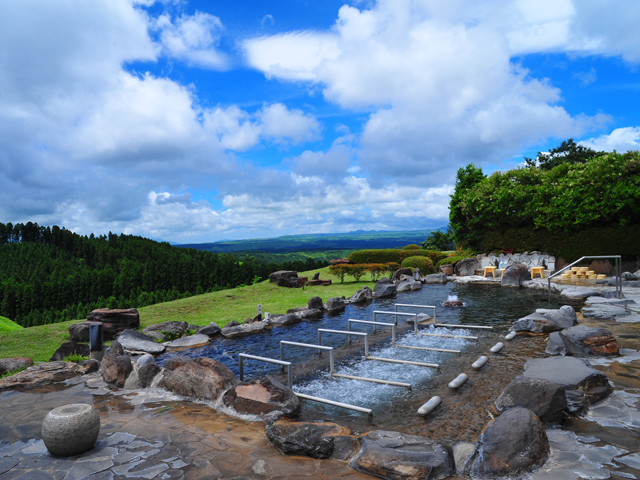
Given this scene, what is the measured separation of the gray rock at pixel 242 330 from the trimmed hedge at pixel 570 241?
63.5ft

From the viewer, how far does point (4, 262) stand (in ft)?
96.7

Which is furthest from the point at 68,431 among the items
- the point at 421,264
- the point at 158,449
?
the point at 421,264

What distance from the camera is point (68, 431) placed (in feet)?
13.7

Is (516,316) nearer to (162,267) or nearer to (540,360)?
(540,360)

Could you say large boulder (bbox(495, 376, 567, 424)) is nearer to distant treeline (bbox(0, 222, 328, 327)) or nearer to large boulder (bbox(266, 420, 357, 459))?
large boulder (bbox(266, 420, 357, 459))

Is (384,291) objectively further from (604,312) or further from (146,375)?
(146,375)

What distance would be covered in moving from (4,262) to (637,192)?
43.5m

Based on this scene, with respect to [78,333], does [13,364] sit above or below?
below

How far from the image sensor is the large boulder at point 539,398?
4711 millimetres

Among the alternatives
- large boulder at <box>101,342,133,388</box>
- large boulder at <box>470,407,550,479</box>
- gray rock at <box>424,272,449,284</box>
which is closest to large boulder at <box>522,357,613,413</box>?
large boulder at <box>470,407,550,479</box>

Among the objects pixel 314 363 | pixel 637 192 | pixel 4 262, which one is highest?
pixel 637 192

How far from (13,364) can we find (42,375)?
58.5 inches

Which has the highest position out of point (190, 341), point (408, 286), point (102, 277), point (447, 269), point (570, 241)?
point (570, 241)

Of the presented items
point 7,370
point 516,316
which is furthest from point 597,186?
point 7,370
